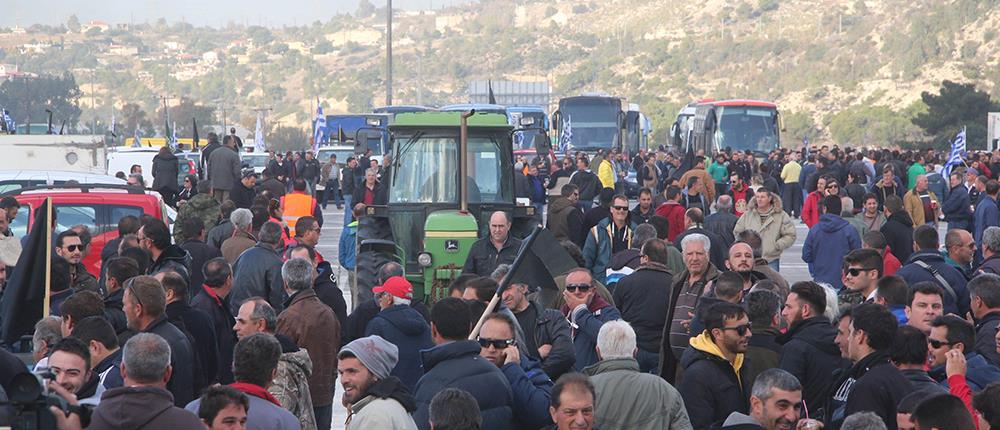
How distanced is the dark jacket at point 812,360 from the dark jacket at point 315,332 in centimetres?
292

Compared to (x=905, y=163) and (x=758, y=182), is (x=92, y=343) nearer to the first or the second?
(x=758, y=182)

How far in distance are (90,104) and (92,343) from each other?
174 m

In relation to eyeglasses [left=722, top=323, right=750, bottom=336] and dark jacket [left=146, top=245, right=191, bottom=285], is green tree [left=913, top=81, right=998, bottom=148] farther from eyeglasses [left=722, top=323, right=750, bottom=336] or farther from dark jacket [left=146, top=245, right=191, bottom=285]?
eyeglasses [left=722, top=323, right=750, bottom=336]

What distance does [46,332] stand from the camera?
7.45 metres

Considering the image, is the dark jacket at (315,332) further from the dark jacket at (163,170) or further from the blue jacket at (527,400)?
the dark jacket at (163,170)

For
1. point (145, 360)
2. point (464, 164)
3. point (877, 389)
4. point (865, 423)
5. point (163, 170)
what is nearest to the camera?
point (865, 423)

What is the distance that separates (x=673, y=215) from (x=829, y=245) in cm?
247

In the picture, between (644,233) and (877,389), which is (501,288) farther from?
(644,233)

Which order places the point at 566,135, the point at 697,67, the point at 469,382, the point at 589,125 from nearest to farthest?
the point at 469,382, the point at 566,135, the point at 589,125, the point at 697,67

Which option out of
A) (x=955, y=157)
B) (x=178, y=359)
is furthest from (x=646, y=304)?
(x=955, y=157)

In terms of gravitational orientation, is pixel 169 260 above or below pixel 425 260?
above

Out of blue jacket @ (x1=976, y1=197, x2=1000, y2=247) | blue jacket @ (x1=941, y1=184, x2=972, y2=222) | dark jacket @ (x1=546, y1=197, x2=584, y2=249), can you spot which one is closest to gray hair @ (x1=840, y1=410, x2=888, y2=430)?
dark jacket @ (x1=546, y1=197, x2=584, y2=249)

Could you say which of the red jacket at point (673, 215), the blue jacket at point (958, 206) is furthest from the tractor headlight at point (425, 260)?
the blue jacket at point (958, 206)

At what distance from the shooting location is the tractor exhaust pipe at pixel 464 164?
48.6 feet
